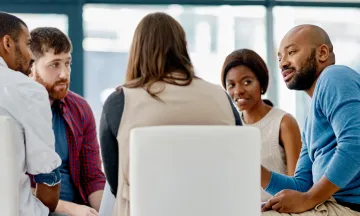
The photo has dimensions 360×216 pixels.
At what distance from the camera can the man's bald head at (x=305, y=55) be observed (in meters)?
2.97

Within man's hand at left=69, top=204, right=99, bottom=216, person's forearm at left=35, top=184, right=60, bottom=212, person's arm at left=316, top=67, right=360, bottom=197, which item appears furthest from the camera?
man's hand at left=69, top=204, right=99, bottom=216

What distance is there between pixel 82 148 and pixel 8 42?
68 centimetres

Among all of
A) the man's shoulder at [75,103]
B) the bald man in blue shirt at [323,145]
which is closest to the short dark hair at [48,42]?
the man's shoulder at [75,103]

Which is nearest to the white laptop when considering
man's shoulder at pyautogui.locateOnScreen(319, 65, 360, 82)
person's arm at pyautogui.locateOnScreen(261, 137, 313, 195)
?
man's shoulder at pyautogui.locateOnScreen(319, 65, 360, 82)

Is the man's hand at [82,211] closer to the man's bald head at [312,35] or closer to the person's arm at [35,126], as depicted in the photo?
the person's arm at [35,126]

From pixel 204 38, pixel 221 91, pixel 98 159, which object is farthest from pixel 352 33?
pixel 221 91

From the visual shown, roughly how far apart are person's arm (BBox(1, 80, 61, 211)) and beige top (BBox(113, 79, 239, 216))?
0.34 m

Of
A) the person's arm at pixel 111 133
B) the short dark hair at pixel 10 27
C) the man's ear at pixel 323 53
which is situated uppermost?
the short dark hair at pixel 10 27

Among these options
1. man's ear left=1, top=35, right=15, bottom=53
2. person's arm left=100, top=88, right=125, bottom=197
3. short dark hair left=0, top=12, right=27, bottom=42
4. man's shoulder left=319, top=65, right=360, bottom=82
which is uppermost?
short dark hair left=0, top=12, right=27, bottom=42

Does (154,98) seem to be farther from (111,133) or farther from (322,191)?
(322,191)

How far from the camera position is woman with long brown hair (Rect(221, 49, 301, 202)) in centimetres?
357

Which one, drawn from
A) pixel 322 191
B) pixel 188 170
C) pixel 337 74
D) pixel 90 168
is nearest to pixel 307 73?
pixel 337 74

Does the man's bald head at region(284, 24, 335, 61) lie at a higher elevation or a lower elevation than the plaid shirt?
higher

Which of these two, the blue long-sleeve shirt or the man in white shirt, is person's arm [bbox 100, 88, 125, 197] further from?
the blue long-sleeve shirt
